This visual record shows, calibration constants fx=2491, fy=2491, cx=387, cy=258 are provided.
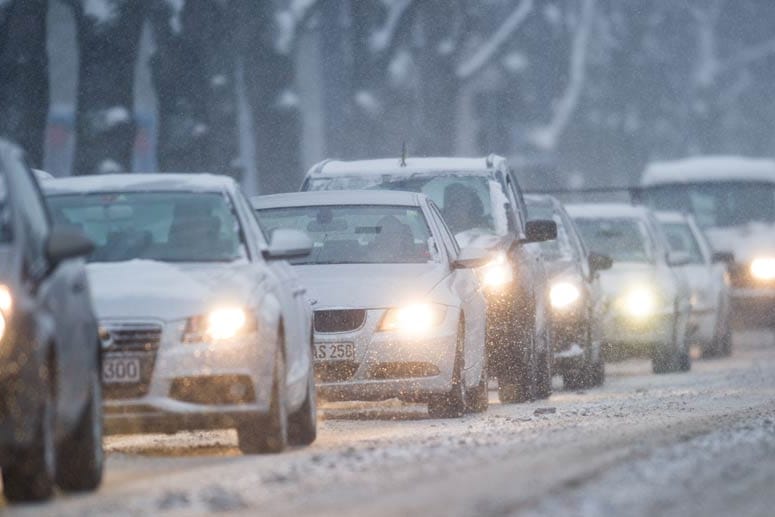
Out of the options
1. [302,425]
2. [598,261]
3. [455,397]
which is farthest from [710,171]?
[302,425]

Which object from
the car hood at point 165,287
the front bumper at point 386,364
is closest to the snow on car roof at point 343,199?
the front bumper at point 386,364

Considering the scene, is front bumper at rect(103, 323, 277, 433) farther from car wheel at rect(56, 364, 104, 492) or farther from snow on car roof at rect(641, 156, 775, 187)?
snow on car roof at rect(641, 156, 775, 187)

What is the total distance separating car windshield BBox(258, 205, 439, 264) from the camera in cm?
1623

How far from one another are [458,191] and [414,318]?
3.33m

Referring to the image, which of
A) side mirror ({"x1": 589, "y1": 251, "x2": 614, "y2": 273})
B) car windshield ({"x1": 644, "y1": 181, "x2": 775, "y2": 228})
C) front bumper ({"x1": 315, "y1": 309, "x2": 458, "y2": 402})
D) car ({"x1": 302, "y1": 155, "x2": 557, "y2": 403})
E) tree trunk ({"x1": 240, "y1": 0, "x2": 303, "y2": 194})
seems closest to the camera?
front bumper ({"x1": 315, "y1": 309, "x2": 458, "y2": 402})

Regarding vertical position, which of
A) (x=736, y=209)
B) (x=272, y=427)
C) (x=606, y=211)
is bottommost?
(x=736, y=209)

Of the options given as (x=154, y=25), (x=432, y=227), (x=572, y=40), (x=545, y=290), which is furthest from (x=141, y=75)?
(x=432, y=227)

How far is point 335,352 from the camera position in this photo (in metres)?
15.4

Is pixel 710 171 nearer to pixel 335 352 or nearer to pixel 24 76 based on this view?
pixel 24 76

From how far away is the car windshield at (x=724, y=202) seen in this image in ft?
117

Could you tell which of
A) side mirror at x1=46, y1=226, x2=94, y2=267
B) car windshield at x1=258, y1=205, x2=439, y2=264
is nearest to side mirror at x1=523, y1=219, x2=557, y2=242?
car windshield at x1=258, y1=205, x2=439, y2=264

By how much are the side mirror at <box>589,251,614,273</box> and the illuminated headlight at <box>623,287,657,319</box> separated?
1.94 metres

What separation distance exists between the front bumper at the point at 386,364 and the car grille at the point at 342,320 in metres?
0.03

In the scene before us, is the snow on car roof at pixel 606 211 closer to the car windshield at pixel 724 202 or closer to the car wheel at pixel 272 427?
the car windshield at pixel 724 202
